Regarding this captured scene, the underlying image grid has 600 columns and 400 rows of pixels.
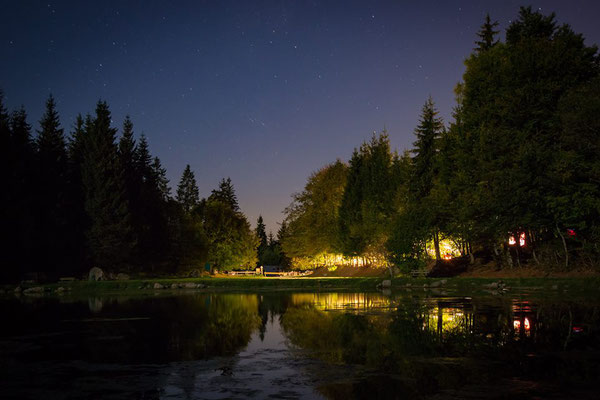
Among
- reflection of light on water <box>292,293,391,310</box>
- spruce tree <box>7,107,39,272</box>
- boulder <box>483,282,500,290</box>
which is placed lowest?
reflection of light on water <box>292,293,391,310</box>

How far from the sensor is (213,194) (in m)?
121

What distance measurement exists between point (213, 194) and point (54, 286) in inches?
3046

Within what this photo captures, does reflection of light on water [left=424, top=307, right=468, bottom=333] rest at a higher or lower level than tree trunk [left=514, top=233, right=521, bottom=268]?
lower

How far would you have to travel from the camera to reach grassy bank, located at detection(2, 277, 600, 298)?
3200cm

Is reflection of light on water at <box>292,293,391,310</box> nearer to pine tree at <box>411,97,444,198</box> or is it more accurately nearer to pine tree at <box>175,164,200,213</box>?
pine tree at <box>411,97,444,198</box>

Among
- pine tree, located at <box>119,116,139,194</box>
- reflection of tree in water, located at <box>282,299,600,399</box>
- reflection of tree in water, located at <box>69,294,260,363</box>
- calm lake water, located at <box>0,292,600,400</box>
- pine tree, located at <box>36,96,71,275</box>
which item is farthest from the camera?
pine tree, located at <box>119,116,139,194</box>

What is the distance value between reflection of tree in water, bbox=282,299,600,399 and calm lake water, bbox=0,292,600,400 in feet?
0.09

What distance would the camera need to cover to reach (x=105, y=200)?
2424 inches

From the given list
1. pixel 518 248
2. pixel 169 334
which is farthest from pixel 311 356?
pixel 518 248

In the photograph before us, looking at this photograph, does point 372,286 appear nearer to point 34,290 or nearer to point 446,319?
point 446,319

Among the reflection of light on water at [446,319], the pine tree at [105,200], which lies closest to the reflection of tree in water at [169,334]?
the reflection of light on water at [446,319]

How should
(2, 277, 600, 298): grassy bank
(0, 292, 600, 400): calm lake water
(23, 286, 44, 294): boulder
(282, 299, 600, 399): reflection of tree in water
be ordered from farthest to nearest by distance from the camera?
(23, 286, 44, 294): boulder, (2, 277, 600, 298): grassy bank, (282, 299, 600, 399): reflection of tree in water, (0, 292, 600, 400): calm lake water

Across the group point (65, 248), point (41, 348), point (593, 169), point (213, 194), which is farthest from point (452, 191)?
point (213, 194)

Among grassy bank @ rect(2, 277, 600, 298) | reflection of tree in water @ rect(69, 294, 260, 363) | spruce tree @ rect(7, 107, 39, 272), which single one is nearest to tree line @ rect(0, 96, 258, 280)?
spruce tree @ rect(7, 107, 39, 272)
